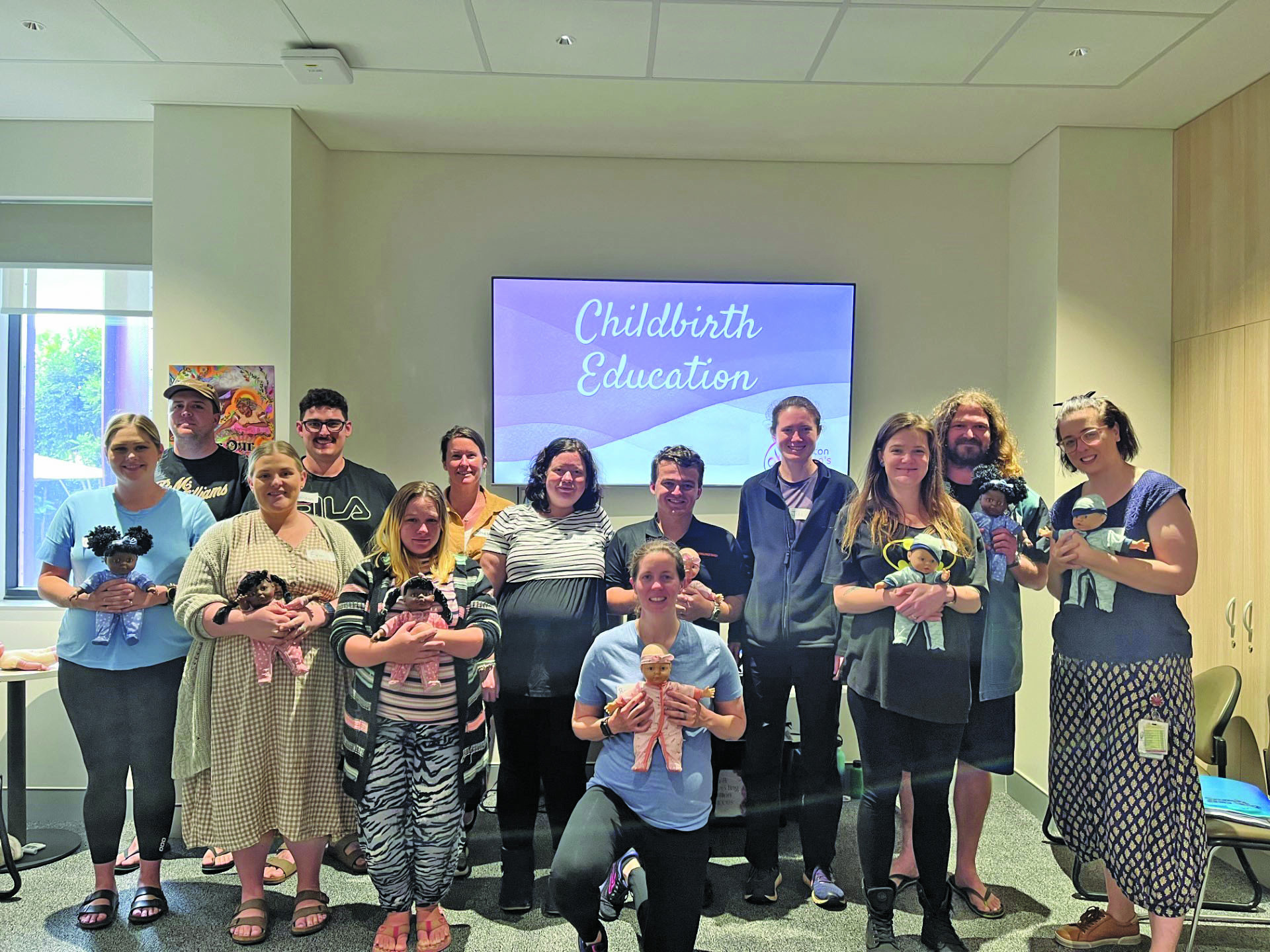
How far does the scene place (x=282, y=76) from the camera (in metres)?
3.72

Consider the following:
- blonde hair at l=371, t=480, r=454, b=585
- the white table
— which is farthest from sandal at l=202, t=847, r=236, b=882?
blonde hair at l=371, t=480, r=454, b=585

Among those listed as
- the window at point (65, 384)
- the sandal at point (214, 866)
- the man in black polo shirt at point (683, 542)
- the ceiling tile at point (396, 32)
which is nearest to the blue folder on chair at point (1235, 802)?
the man in black polo shirt at point (683, 542)

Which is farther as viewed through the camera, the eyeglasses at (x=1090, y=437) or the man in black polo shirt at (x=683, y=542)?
the man in black polo shirt at (x=683, y=542)

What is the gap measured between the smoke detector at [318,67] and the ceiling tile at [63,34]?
1.89 ft

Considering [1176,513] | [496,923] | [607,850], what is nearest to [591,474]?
[607,850]

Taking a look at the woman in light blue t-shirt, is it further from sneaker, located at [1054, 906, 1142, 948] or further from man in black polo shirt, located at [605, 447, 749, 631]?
sneaker, located at [1054, 906, 1142, 948]

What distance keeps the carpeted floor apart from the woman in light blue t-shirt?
0.15 m

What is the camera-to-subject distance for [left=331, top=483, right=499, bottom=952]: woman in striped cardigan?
272cm

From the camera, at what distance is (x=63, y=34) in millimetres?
3395

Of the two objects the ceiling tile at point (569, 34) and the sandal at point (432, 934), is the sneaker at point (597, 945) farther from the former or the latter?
the ceiling tile at point (569, 34)

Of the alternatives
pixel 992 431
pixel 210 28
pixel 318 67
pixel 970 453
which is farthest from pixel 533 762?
pixel 210 28

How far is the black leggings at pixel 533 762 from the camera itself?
3.04 m

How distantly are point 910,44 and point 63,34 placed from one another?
3.18 m

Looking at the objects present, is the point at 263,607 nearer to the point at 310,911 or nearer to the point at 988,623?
the point at 310,911
